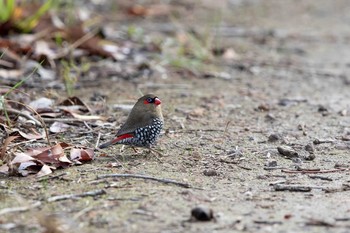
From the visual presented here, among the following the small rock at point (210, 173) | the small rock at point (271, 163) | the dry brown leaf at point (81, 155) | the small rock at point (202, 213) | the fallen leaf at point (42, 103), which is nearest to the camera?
the small rock at point (202, 213)

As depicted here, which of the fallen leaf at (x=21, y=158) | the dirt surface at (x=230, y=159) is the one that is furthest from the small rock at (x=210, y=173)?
A: the fallen leaf at (x=21, y=158)

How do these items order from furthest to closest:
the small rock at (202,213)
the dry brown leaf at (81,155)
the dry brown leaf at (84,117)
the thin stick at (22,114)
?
the dry brown leaf at (84,117)
the thin stick at (22,114)
the dry brown leaf at (81,155)
the small rock at (202,213)

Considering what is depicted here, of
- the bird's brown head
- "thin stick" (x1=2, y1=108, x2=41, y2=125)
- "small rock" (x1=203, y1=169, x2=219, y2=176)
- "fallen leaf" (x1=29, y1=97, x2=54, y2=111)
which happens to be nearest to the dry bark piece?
"small rock" (x1=203, y1=169, x2=219, y2=176)

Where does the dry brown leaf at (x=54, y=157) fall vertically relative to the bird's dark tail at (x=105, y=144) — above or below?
below

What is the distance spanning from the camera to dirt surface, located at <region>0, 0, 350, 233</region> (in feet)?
12.5

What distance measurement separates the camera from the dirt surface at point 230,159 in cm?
380

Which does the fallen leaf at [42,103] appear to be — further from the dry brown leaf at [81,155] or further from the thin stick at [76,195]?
the thin stick at [76,195]

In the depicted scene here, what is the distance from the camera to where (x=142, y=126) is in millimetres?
5094

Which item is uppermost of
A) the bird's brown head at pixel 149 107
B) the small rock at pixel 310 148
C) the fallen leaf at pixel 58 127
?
the bird's brown head at pixel 149 107

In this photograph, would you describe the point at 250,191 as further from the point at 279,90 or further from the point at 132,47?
the point at 132,47

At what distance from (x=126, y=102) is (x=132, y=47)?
232cm

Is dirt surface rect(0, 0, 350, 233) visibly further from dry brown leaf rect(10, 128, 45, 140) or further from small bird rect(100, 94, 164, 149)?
dry brown leaf rect(10, 128, 45, 140)

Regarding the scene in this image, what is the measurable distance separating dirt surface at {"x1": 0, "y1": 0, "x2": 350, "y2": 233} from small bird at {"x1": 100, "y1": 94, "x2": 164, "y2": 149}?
116mm

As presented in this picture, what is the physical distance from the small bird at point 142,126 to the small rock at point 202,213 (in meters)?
1.35
